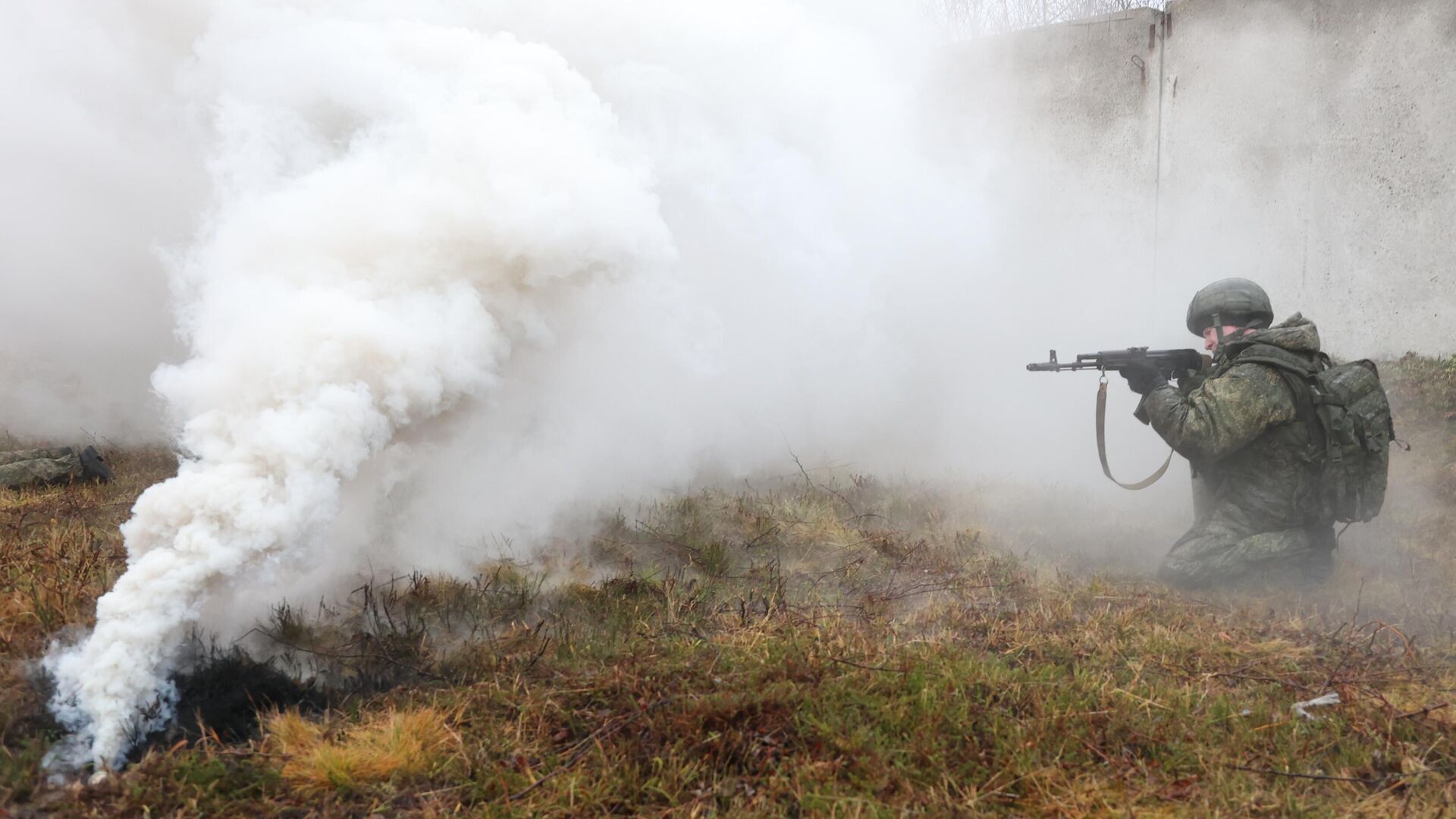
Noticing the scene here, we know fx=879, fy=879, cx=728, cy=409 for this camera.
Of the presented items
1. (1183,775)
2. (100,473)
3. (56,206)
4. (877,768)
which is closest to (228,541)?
(877,768)

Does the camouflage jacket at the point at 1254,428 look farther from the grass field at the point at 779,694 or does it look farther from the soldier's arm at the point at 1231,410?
the grass field at the point at 779,694

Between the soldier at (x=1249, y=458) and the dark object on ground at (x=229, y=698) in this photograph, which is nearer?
the dark object on ground at (x=229, y=698)

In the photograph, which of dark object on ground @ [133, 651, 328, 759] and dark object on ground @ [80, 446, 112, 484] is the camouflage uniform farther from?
dark object on ground @ [80, 446, 112, 484]

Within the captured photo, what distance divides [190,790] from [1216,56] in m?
9.40

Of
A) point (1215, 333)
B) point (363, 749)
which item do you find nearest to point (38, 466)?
point (363, 749)

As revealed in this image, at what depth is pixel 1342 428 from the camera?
4.81 metres

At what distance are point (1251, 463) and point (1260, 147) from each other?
4.46 meters

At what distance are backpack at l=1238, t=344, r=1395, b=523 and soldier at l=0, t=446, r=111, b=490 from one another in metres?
7.92

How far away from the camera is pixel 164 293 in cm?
767

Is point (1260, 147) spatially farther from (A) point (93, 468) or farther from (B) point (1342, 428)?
(A) point (93, 468)

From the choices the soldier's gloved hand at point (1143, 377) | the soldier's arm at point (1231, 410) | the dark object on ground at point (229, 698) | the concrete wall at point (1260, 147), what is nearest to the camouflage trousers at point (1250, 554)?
the soldier's arm at point (1231, 410)

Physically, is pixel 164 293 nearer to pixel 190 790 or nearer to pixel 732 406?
pixel 732 406

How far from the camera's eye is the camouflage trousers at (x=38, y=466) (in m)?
6.32

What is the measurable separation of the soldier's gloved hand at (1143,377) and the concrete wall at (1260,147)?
11.3 feet
